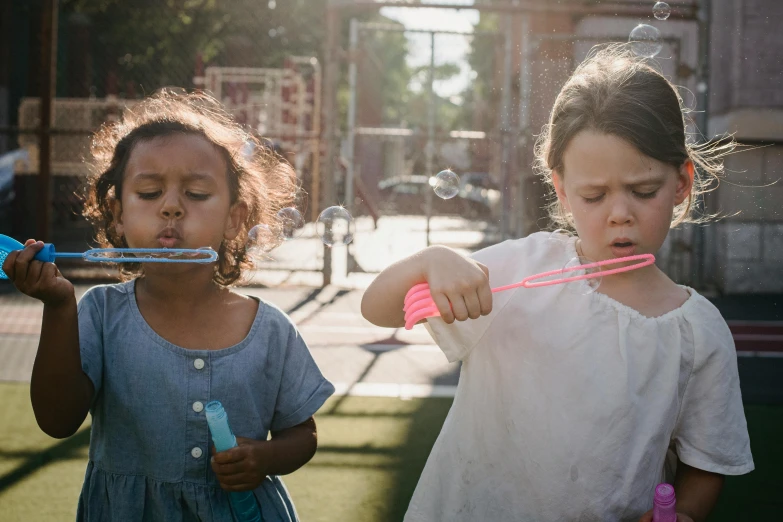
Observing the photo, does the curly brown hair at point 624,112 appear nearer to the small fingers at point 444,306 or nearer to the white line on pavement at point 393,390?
the small fingers at point 444,306

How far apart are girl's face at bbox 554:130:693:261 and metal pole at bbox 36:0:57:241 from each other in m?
5.73

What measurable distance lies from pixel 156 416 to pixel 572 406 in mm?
827

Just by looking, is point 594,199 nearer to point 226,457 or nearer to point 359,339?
point 226,457

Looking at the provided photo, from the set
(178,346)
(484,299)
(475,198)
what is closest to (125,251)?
(178,346)

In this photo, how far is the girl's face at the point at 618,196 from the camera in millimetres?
1547

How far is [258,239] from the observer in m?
2.07

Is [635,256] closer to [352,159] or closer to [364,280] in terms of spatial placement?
[352,159]

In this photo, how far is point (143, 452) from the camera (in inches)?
67.2

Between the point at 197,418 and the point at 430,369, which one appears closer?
the point at 197,418

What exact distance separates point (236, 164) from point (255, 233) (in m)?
0.19

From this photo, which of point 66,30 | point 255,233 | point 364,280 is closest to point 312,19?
point 66,30

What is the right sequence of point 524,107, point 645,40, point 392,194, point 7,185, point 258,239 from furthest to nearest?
point 392,194 → point 7,185 → point 524,107 → point 645,40 → point 258,239

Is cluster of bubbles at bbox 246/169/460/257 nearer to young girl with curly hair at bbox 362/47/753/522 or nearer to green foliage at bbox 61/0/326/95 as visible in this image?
young girl with curly hair at bbox 362/47/753/522

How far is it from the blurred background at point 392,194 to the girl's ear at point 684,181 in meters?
0.77
